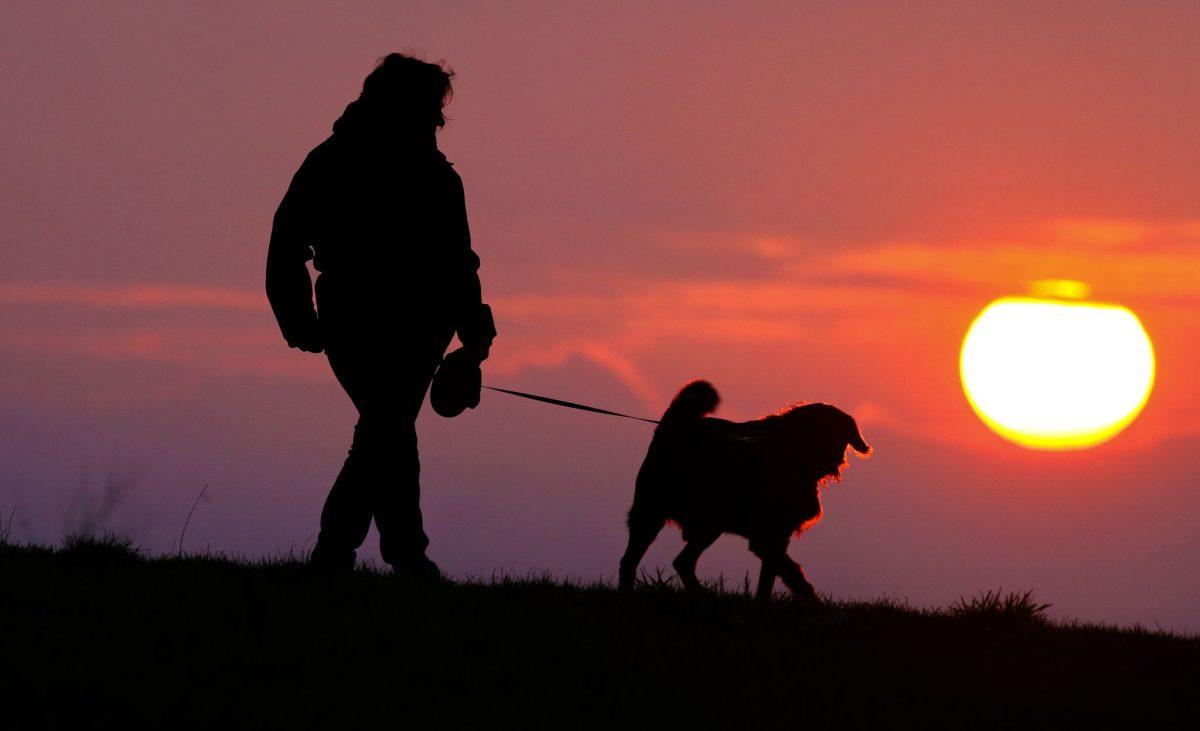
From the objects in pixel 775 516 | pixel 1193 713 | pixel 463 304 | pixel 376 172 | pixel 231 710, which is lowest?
pixel 231 710

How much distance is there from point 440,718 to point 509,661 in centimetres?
72

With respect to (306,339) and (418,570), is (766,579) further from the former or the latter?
(306,339)

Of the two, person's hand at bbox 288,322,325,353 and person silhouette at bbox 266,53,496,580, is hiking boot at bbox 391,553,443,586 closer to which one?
person silhouette at bbox 266,53,496,580

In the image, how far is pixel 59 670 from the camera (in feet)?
17.0

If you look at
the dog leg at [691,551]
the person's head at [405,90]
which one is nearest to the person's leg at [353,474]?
the person's head at [405,90]

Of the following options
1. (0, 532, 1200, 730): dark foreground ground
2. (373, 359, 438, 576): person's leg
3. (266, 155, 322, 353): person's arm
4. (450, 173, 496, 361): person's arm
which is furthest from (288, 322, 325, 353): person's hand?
(0, 532, 1200, 730): dark foreground ground

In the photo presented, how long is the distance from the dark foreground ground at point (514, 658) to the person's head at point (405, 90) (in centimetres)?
233

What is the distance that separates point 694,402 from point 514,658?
389cm

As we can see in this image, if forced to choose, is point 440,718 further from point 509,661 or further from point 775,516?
point 775,516

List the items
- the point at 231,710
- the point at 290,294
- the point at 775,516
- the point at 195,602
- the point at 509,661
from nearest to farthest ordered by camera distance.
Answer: the point at 231,710
the point at 509,661
the point at 195,602
the point at 290,294
the point at 775,516

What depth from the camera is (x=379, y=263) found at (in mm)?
7004

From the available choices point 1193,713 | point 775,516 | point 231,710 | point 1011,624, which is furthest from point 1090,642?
point 231,710

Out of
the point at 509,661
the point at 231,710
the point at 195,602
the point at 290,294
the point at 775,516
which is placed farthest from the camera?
the point at 775,516

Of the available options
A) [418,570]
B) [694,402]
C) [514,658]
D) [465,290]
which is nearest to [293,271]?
[465,290]
